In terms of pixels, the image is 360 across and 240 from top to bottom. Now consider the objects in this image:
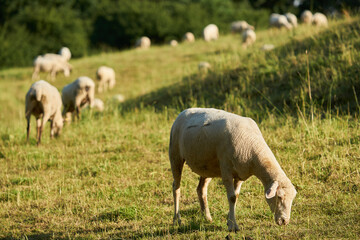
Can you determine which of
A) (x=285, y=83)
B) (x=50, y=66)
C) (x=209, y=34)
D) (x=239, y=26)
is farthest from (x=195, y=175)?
(x=239, y=26)

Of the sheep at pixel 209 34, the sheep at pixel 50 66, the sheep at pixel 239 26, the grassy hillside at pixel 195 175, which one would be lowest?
the grassy hillside at pixel 195 175

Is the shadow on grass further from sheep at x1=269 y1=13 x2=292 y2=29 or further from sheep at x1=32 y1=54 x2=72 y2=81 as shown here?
sheep at x1=269 y1=13 x2=292 y2=29

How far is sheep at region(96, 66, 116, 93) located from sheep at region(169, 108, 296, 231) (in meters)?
14.8

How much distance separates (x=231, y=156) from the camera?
14.1 feet

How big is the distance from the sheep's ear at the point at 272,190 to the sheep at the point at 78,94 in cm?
942

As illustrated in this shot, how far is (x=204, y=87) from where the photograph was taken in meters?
12.4

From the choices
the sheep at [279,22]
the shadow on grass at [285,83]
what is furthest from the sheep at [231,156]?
the sheep at [279,22]

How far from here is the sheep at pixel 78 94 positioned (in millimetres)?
12633

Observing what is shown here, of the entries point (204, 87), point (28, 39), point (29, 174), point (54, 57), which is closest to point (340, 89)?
point (204, 87)

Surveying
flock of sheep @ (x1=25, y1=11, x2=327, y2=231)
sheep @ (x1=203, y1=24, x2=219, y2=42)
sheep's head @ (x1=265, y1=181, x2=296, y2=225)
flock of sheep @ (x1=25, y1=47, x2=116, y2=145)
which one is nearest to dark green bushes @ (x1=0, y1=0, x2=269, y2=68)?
sheep @ (x1=203, y1=24, x2=219, y2=42)

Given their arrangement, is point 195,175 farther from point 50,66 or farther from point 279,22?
point 279,22

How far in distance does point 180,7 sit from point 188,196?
33583 millimetres

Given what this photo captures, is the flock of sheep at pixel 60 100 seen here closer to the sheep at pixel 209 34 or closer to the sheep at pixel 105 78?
the sheep at pixel 105 78

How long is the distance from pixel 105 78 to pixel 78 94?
6.81 metres
